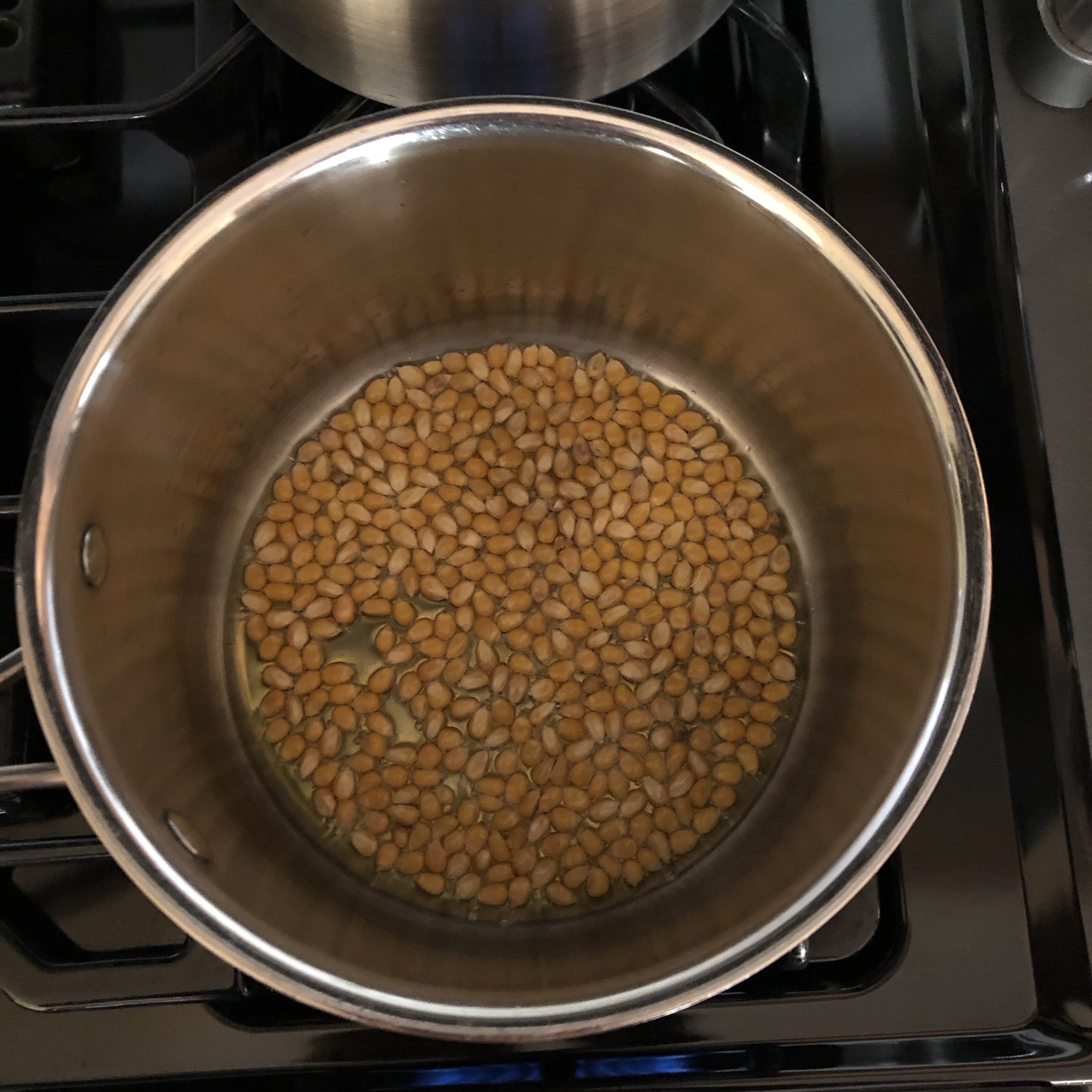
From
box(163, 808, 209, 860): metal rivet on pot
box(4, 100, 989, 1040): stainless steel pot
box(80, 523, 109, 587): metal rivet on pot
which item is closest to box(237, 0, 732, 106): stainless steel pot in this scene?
box(4, 100, 989, 1040): stainless steel pot

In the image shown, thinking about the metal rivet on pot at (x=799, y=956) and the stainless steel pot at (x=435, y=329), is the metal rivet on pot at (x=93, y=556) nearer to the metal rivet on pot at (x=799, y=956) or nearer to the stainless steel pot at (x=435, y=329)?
the stainless steel pot at (x=435, y=329)

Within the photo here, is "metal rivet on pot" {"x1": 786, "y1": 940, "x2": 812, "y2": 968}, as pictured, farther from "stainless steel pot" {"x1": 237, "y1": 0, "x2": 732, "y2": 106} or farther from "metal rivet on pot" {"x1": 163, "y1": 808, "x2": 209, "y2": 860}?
"stainless steel pot" {"x1": 237, "y1": 0, "x2": 732, "y2": 106}

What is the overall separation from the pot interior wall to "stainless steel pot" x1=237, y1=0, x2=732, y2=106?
46mm

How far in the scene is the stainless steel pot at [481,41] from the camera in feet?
1.74

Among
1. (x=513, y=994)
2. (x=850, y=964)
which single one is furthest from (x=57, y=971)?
(x=850, y=964)

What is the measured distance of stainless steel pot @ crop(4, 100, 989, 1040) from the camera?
1.58ft

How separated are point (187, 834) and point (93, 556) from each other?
0.16m

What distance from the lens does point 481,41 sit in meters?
0.55

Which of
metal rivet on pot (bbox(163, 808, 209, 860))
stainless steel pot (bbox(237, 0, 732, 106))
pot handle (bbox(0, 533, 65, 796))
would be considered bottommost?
metal rivet on pot (bbox(163, 808, 209, 860))

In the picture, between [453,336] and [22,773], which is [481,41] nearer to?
[453,336]

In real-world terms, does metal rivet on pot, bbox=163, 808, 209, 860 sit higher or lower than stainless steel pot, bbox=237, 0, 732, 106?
lower

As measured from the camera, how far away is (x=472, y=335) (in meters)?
0.80

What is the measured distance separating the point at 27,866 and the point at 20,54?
20.1 inches

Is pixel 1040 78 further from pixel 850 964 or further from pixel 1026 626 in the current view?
pixel 850 964
